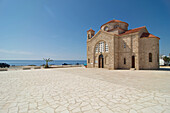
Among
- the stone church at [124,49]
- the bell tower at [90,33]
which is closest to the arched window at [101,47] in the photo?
the stone church at [124,49]

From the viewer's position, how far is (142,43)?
18141mm

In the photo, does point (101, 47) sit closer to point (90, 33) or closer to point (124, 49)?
point (124, 49)

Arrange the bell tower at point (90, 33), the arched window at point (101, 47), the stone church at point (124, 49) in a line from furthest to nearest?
the bell tower at point (90, 33) < the arched window at point (101, 47) < the stone church at point (124, 49)

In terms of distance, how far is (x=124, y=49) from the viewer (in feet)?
64.5

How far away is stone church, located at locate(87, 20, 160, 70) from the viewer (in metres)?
17.8

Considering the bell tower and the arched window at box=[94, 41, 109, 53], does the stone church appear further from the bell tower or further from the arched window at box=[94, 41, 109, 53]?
the bell tower

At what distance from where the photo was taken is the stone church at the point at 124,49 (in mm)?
17750

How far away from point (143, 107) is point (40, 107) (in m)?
4.17

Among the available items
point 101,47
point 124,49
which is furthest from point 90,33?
point 124,49

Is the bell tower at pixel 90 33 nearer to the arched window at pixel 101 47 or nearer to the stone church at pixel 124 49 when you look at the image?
the stone church at pixel 124 49

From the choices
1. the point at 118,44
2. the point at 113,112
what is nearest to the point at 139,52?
the point at 118,44

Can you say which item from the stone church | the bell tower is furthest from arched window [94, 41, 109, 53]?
the bell tower

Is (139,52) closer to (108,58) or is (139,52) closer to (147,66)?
(147,66)

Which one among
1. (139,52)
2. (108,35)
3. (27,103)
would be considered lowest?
(27,103)
